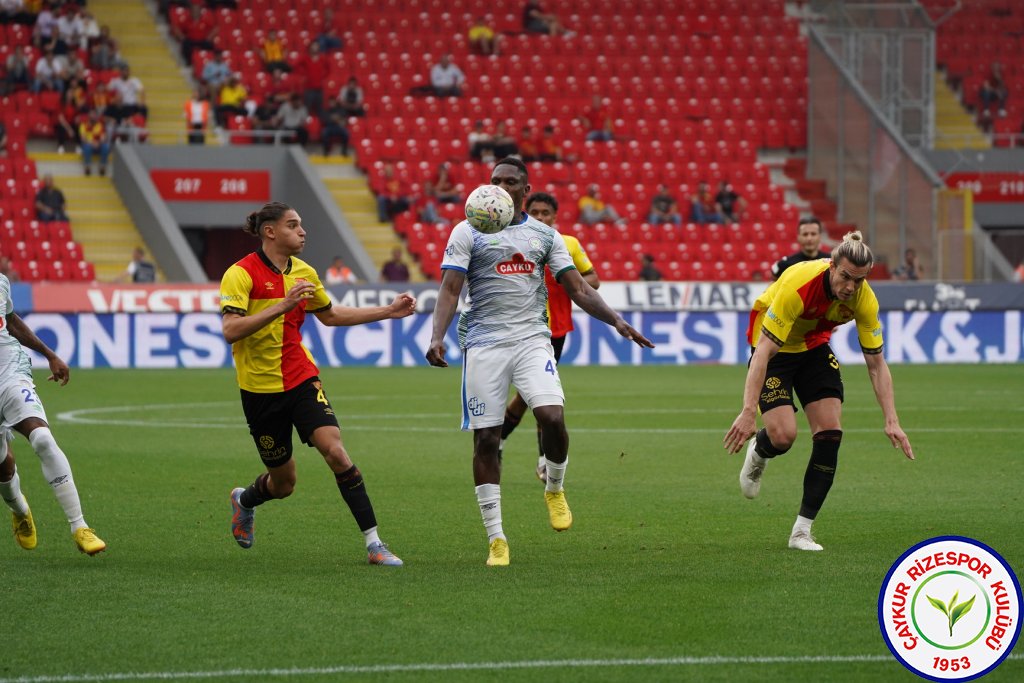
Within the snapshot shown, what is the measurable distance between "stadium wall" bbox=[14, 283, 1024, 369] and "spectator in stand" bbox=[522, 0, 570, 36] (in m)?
12.2

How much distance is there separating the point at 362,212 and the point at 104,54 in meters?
6.88

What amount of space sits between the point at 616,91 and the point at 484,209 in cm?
3066

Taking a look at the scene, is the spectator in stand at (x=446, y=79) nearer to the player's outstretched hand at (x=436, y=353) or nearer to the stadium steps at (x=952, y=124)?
the stadium steps at (x=952, y=124)

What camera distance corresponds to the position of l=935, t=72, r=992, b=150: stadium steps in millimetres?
39875

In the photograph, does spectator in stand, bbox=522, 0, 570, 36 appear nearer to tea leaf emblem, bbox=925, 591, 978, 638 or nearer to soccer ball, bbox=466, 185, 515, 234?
soccer ball, bbox=466, 185, 515, 234

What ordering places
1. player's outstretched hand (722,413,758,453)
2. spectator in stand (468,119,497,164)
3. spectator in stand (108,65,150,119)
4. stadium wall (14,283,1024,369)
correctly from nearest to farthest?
player's outstretched hand (722,413,758,453) → stadium wall (14,283,1024,369) → spectator in stand (108,65,150,119) → spectator in stand (468,119,497,164)

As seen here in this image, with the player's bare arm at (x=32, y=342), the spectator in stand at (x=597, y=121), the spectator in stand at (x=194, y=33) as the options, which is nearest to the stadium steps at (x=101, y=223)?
the spectator in stand at (x=194, y=33)

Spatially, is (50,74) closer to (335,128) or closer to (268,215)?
(335,128)

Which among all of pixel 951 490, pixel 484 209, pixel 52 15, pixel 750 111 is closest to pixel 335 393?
pixel 951 490

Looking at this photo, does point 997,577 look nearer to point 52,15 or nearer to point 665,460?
point 665,460

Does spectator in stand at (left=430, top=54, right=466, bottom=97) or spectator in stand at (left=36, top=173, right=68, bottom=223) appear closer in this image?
spectator in stand at (left=36, top=173, right=68, bottom=223)

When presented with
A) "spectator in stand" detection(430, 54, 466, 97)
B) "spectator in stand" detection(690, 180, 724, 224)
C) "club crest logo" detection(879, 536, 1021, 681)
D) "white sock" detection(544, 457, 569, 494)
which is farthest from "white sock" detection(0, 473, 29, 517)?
"spectator in stand" detection(430, 54, 466, 97)

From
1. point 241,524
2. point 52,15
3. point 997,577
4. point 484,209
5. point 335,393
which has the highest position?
point 52,15

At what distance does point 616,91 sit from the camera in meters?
38.6
